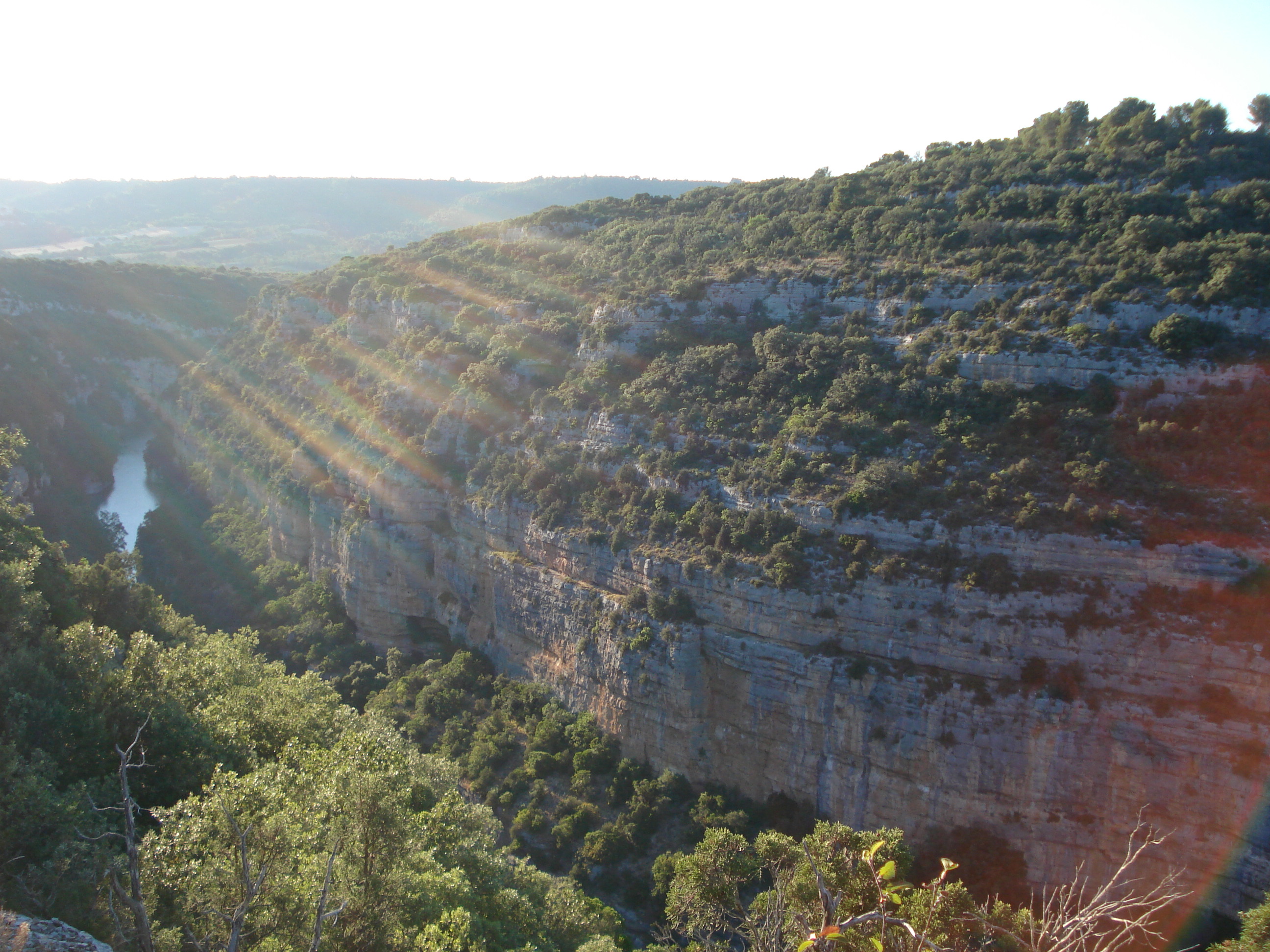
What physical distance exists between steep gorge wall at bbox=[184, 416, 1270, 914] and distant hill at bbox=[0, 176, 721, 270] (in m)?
103

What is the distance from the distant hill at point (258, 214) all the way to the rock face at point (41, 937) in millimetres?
115187

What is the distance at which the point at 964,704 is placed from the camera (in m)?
18.3

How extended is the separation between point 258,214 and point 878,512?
188 meters

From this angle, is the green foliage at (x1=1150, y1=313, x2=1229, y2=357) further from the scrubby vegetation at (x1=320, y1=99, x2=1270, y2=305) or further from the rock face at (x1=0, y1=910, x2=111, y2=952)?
the rock face at (x1=0, y1=910, x2=111, y2=952)

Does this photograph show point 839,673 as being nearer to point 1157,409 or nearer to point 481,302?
point 1157,409

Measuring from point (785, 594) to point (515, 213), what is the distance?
12012 cm

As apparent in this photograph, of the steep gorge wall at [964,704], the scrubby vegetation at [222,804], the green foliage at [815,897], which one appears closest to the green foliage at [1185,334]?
the steep gorge wall at [964,704]

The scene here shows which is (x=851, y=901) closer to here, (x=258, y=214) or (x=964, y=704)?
(x=964, y=704)

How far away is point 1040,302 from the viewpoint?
79.1 ft

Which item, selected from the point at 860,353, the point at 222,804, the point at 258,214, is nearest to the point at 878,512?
the point at 860,353

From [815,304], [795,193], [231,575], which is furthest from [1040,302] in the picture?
[231,575]

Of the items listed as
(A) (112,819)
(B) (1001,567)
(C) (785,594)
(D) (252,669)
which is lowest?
(D) (252,669)

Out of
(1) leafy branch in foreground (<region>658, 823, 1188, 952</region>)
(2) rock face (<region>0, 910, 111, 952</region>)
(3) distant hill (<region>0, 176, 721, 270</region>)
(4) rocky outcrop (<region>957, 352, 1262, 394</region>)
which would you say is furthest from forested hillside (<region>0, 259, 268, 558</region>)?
(3) distant hill (<region>0, 176, 721, 270</region>)

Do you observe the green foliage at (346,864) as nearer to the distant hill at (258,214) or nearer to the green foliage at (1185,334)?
the green foliage at (1185,334)
